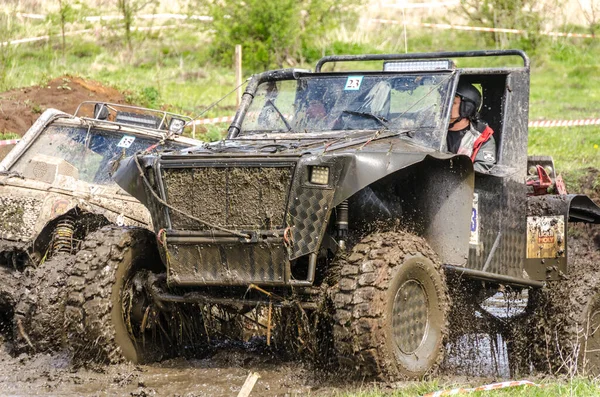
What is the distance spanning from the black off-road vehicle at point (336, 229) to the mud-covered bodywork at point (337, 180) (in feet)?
0.03

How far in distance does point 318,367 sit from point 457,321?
4.27 ft

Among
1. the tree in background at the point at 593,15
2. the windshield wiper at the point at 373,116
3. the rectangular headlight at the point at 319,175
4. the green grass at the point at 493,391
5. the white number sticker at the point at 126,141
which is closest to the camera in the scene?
the green grass at the point at 493,391

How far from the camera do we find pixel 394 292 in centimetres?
552

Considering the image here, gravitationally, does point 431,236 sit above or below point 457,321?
above

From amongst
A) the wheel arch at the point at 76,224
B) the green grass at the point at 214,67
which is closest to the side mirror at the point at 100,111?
the wheel arch at the point at 76,224

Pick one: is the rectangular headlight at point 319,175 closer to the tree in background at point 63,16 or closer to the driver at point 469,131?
the driver at point 469,131

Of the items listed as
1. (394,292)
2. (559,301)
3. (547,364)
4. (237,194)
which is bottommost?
(547,364)

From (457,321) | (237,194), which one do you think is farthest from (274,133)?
(457,321)

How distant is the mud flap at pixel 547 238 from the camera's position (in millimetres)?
7047

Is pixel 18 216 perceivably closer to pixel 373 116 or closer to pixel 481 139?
pixel 373 116

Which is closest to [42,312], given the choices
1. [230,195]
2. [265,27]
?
[230,195]

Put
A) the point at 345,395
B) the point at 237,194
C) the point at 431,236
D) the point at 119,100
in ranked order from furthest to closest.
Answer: the point at 119,100
the point at 431,236
the point at 237,194
the point at 345,395

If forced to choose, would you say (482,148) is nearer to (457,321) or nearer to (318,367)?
(457,321)

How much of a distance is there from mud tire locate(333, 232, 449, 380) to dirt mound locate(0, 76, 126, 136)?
1028 centimetres
